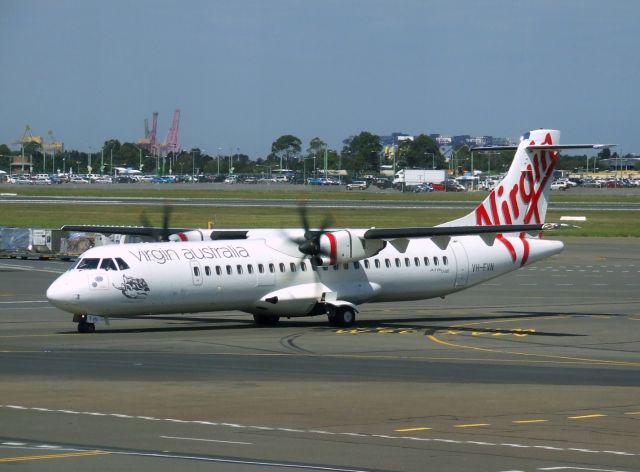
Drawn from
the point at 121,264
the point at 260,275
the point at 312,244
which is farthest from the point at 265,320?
the point at 121,264

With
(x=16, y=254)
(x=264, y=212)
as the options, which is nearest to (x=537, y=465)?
(x=16, y=254)

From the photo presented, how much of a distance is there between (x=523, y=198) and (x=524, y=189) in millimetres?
299

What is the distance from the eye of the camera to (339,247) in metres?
32.6

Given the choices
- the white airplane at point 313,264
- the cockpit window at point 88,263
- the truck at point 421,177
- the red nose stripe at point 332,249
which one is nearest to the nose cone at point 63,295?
the white airplane at point 313,264

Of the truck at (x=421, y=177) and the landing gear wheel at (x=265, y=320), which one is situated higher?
the truck at (x=421, y=177)

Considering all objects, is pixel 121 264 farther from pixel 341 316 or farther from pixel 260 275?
pixel 341 316

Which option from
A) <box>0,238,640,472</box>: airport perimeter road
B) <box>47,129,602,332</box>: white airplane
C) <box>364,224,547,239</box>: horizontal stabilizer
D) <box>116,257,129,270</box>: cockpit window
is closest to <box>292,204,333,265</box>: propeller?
<box>47,129,602,332</box>: white airplane

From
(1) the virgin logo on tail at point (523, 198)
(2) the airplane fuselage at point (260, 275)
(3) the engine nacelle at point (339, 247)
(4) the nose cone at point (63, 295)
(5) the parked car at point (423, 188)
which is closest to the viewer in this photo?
(4) the nose cone at point (63, 295)

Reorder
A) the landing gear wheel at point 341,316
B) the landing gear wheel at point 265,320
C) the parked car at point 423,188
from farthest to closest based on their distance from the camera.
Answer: the parked car at point 423,188, the landing gear wheel at point 265,320, the landing gear wheel at point 341,316

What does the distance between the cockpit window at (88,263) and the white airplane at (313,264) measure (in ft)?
0.09

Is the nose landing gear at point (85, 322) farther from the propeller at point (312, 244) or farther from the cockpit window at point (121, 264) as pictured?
the propeller at point (312, 244)

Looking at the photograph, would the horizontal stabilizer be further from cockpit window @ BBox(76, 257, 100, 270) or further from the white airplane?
cockpit window @ BBox(76, 257, 100, 270)

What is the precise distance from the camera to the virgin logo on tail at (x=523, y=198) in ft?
122

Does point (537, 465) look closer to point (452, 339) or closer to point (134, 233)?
point (452, 339)
